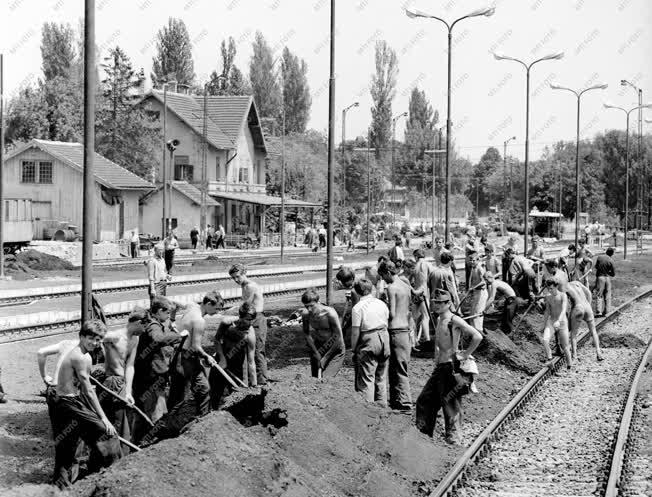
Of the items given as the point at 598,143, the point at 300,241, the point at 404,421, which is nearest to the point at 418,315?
the point at 404,421

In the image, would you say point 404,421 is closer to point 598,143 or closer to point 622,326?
point 622,326

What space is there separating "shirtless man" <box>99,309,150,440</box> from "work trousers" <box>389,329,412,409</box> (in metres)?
3.83

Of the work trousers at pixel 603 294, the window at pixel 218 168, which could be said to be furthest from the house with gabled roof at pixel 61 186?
the work trousers at pixel 603 294

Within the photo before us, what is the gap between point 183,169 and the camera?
74.4 meters

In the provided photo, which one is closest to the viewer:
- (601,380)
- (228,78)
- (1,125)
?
(601,380)

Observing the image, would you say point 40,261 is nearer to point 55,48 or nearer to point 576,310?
point 576,310

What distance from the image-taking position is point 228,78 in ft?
334

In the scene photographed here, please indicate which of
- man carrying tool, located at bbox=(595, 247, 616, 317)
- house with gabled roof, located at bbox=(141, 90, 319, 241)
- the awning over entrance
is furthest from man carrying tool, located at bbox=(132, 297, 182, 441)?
the awning over entrance

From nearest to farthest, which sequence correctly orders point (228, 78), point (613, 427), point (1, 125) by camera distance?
point (613, 427) < point (1, 125) < point (228, 78)

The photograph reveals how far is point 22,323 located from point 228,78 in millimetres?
80692

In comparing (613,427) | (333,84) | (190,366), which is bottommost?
(613,427)

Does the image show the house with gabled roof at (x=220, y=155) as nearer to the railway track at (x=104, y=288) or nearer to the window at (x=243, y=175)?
the window at (x=243, y=175)

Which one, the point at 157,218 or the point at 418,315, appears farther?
the point at 157,218

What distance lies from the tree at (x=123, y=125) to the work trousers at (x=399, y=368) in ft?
190
